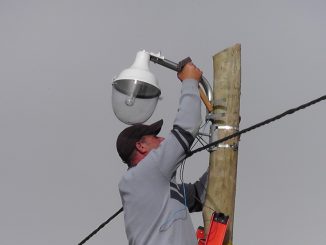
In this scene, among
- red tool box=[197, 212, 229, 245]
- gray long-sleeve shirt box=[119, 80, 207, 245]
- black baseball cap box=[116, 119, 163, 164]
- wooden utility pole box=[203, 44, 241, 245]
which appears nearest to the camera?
gray long-sleeve shirt box=[119, 80, 207, 245]

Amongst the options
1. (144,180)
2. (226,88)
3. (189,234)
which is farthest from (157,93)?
(189,234)

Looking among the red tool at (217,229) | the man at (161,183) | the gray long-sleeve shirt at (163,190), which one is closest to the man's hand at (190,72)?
the man at (161,183)

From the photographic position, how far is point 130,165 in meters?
4.29

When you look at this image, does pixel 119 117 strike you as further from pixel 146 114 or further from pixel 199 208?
pixel 199 208

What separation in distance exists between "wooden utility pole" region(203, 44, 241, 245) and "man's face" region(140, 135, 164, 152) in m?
0.43

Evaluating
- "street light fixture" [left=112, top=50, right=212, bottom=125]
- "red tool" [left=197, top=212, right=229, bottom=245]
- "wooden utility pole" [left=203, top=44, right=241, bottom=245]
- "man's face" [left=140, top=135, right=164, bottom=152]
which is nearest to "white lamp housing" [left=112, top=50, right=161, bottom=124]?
"street light fixture" [left=112, top=50, right=212, bottom=125]

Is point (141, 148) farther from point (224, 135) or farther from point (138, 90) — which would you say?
point (224, 135)

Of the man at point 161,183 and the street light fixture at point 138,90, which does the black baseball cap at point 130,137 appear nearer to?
the man at point 161,183

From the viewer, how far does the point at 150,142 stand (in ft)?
14.0

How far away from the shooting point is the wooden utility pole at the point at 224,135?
14.2 feet

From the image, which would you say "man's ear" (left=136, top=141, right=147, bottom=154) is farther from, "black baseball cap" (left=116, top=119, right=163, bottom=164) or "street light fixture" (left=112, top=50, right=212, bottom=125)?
"street light fixture" (left=112, top=50, right=212, bottom=125)

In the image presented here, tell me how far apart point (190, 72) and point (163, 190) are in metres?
0.86

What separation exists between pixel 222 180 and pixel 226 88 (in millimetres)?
681

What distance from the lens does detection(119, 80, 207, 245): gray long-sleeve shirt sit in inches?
153
